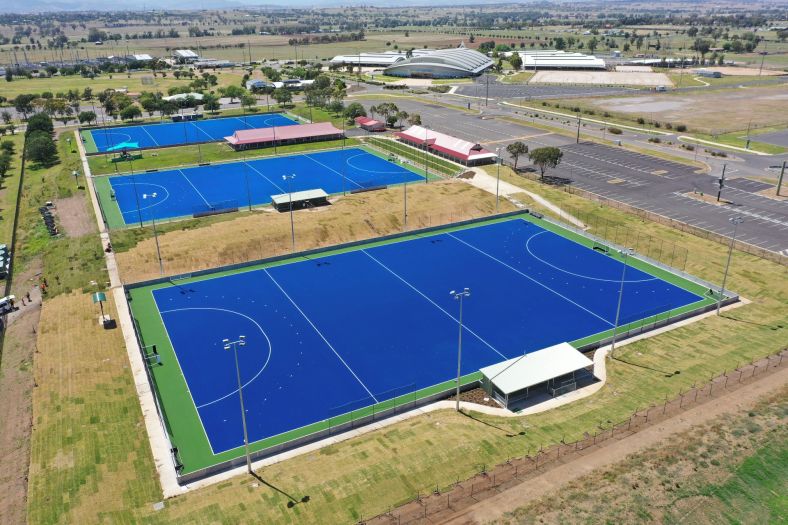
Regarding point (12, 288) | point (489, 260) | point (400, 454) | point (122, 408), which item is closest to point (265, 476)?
point (400, 454)

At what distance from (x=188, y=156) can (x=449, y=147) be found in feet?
162

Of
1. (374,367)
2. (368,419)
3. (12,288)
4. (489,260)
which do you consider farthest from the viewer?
(489,260)

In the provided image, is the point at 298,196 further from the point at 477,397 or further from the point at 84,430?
the point at 84,430

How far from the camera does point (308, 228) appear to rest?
233 ft

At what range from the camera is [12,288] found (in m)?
60.2

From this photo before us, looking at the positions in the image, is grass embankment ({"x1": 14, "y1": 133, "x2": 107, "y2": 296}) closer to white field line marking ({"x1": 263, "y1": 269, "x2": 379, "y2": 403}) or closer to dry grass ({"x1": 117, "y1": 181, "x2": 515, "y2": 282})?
dry grass ({"x1": 117, "y1": 181, "x2": 515, "y2": 282})

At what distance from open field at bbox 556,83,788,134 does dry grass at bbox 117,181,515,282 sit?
76686mm

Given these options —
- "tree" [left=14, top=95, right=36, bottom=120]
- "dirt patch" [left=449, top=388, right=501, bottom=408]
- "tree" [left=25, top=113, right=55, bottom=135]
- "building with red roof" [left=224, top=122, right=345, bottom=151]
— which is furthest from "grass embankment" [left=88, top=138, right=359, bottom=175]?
"dirt patch" [left=449, top=388, right=501, bottom=408]

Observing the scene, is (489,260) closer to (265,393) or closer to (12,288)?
(265,393)

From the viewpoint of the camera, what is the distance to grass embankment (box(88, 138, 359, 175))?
331 ft

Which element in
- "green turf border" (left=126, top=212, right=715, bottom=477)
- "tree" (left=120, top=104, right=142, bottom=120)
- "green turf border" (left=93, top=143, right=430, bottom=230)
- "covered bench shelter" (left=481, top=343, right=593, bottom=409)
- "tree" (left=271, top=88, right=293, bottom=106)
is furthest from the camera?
"tree" (left=271, top=88, right=293, bottom=106)

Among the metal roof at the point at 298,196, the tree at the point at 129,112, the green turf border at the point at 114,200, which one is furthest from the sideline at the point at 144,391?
the tree at the point at 129,112

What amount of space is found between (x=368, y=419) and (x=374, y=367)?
23.7ft

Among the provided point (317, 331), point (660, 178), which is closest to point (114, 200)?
point (317, 331)
